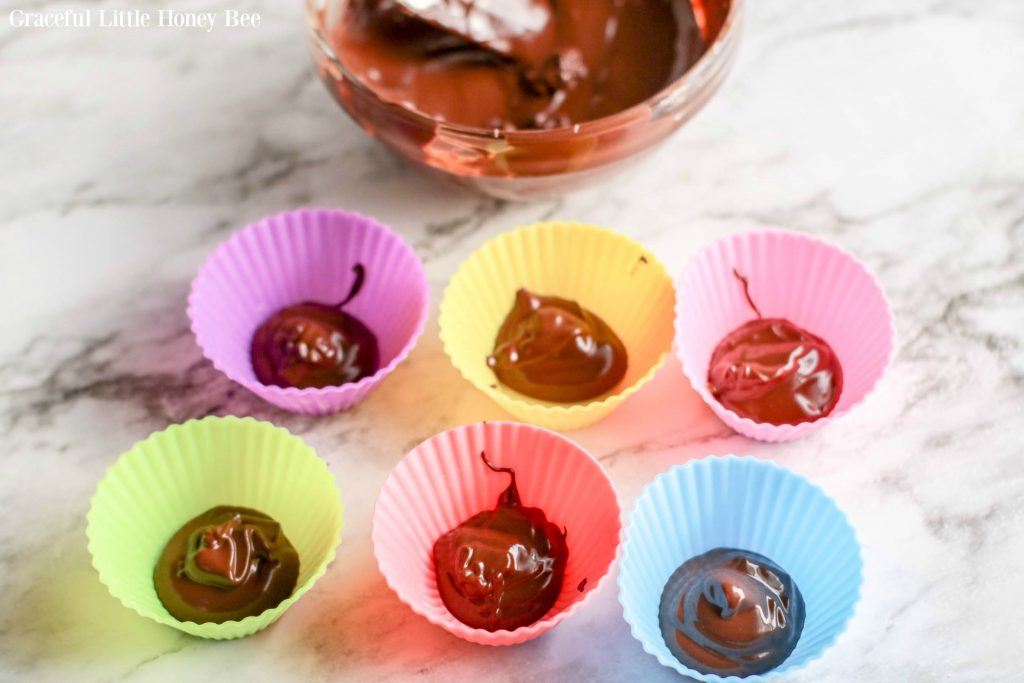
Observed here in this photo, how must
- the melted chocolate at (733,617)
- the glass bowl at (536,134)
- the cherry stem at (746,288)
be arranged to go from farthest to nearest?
the cherry stem at (746,288) → the glass bowl at (536,134) → the melted chocolate at (733,617)

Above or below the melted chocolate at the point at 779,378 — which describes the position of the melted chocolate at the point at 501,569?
below

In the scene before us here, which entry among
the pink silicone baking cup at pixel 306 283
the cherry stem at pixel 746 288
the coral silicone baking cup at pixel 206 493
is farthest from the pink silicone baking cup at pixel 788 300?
the coral silicone baking cup at pixel 206 493

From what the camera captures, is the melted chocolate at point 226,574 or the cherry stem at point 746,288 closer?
the melted chocolate at point 226,574

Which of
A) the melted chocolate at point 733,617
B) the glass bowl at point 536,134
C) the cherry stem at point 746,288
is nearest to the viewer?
the melted chocolate at point 733,617

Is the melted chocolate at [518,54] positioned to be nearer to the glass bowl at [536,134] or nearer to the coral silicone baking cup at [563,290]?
the glass bowl at [536,134]

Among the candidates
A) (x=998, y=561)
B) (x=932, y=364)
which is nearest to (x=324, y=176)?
(x=932, y=364)

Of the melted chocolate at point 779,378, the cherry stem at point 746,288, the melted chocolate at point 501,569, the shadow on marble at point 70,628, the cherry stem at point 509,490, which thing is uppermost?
the cherry stem at point 746,288

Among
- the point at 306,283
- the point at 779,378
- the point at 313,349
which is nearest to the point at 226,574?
the point at 313,349
